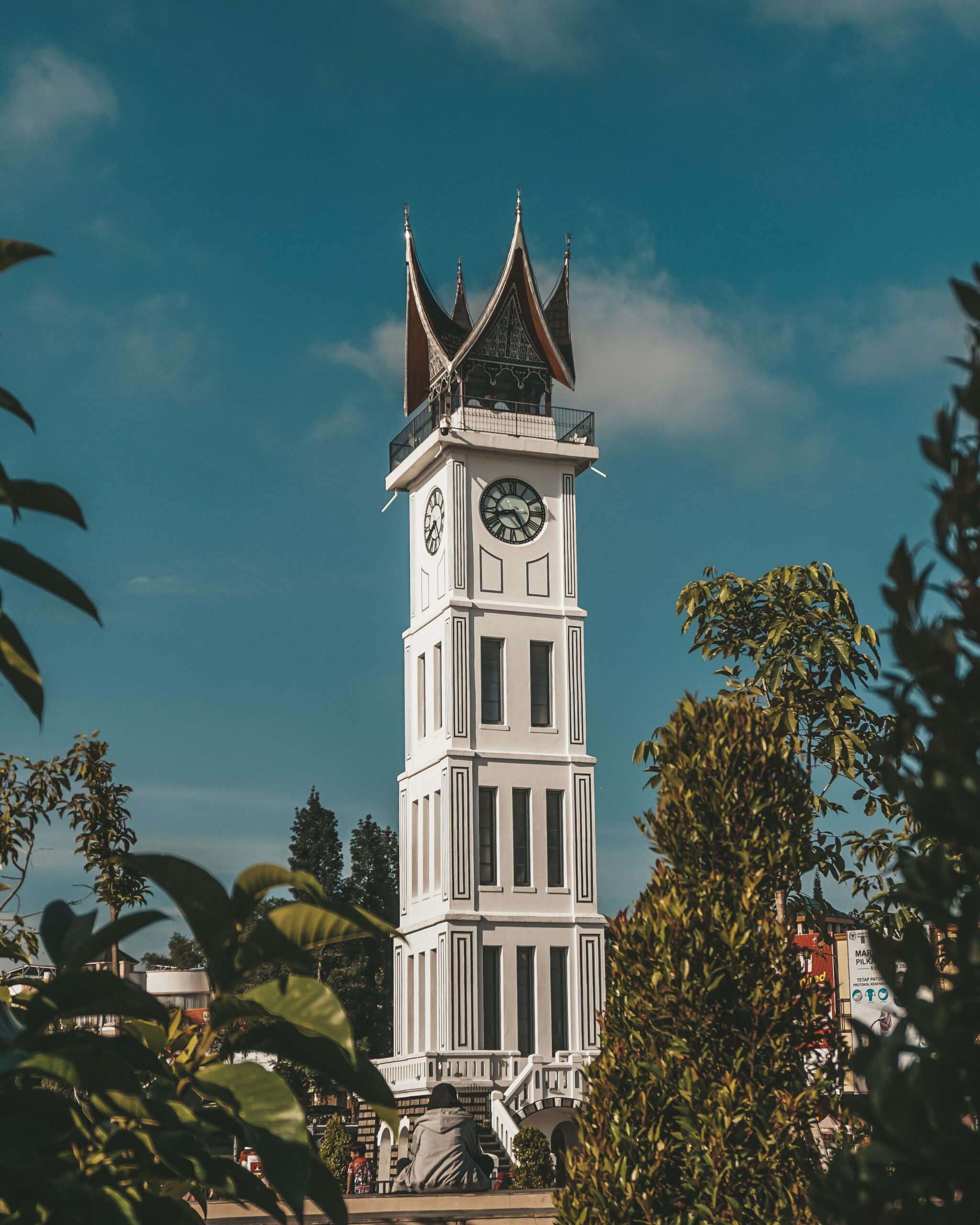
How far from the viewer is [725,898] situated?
6.34 m

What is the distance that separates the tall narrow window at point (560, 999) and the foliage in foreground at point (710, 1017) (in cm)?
3389

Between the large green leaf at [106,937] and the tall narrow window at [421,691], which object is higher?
the tall narrow window at [421,691]

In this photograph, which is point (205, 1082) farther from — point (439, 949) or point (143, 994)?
point (439, 949)

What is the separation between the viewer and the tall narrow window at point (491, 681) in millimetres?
40719

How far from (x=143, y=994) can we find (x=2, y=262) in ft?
5.15

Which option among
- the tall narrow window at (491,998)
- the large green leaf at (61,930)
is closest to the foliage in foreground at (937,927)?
the large green leaf at (61,930)

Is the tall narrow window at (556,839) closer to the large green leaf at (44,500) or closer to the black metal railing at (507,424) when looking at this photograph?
the black metal railing at (507,424)

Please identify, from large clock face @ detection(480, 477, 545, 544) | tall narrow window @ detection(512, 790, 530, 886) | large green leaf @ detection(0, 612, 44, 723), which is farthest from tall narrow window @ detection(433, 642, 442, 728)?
large green leaf @ detection(0, 612, 44, 723)

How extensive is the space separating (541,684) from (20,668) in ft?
127

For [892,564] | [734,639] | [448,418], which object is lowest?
[892,564]

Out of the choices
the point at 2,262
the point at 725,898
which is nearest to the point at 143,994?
the point at 2,262

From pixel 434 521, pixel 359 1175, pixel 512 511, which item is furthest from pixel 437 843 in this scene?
pixel 359 1175

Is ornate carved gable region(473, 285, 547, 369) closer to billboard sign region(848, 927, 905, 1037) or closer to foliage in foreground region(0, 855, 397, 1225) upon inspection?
billboard sign region(848, 927, 905, 1037)

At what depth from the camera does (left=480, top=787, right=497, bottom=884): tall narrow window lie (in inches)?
1564
